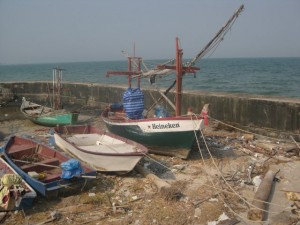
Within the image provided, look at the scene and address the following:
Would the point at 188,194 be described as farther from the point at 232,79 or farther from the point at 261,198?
the point at 232,79

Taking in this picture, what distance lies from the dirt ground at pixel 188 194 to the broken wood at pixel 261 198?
0.14 m

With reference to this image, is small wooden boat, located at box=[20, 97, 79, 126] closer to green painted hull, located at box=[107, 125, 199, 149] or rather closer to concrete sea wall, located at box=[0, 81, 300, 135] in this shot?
concrete sea wall, located at box=[0, 81, 300, 135]

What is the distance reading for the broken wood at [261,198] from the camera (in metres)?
6.30

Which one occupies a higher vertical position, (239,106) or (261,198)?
(239,106)

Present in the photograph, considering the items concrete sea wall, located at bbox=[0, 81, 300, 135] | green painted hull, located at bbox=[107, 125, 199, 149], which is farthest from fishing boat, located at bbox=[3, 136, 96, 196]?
concrete sea wall, located at bbox=[0, 81, 300, 135]

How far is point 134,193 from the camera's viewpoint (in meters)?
7.60

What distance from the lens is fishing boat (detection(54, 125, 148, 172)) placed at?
27.2 feet

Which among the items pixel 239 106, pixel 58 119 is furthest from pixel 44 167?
pixel 239 106

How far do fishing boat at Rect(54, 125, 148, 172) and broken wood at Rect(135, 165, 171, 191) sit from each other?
1.37 ft

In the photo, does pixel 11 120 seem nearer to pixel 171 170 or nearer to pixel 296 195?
pixel 171 170

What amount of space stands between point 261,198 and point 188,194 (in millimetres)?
1572

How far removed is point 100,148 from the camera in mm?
9328

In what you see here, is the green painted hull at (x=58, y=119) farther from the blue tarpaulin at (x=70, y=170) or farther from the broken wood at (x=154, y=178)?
the blue tarpaulin at (x=70, y=170)

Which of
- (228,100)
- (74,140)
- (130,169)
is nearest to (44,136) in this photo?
(74,140)
